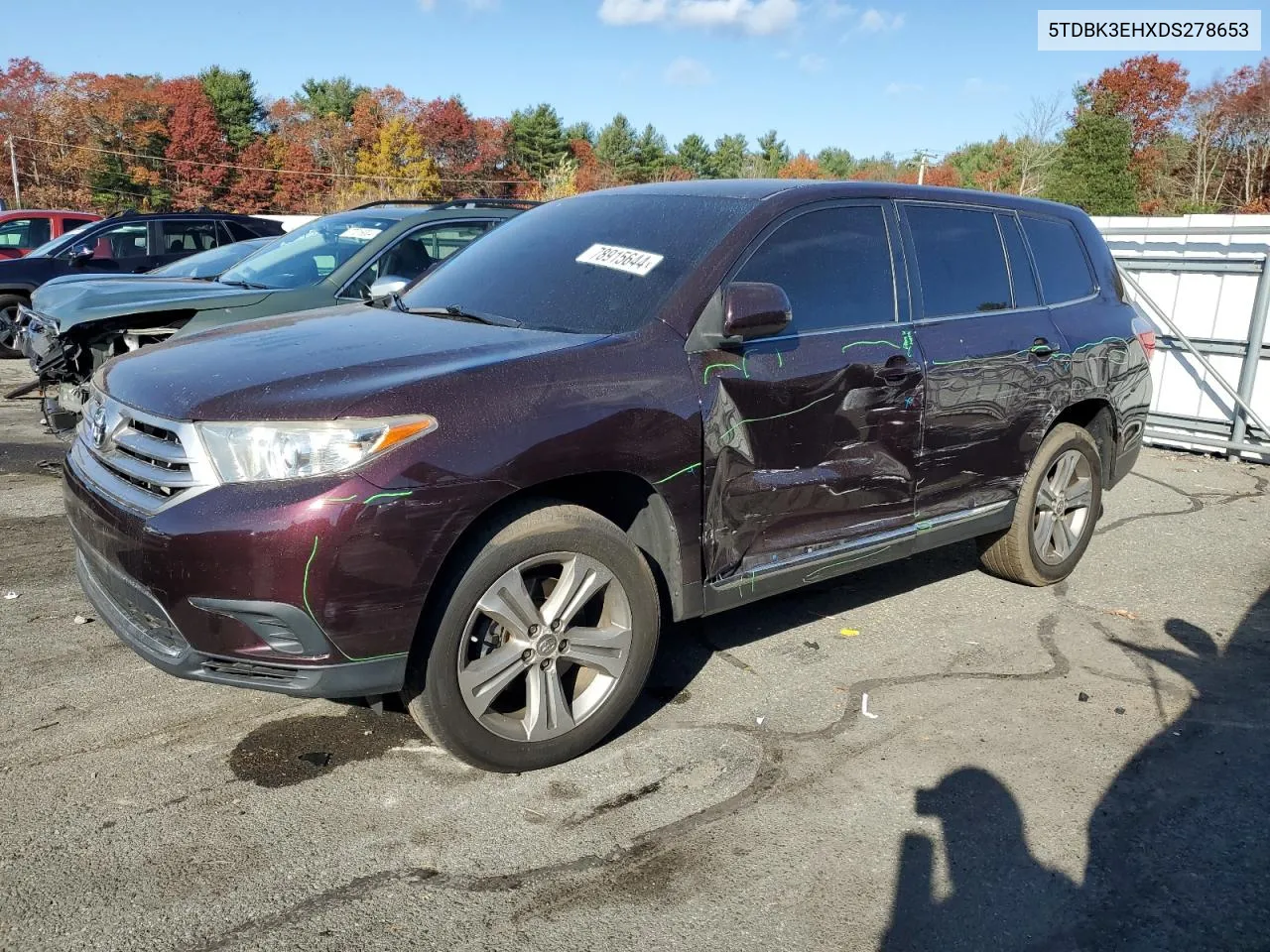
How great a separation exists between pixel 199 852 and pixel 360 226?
575 centimetres

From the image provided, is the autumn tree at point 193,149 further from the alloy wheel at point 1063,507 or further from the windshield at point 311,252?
the alloy wheel at point 1063,507

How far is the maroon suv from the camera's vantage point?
2838 millimetres

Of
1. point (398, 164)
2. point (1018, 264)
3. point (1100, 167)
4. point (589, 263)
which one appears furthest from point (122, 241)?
point (398, 164)

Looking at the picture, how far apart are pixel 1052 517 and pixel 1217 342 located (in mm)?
4665

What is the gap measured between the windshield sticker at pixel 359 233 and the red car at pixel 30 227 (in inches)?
390

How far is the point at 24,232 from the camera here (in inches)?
619

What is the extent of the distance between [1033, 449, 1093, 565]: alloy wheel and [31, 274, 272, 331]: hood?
5.04 meters

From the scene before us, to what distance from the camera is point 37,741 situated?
3.41 metres

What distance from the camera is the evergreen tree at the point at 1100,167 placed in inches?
1649

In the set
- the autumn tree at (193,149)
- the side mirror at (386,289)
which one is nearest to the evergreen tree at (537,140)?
the autumn tree at (193,149)

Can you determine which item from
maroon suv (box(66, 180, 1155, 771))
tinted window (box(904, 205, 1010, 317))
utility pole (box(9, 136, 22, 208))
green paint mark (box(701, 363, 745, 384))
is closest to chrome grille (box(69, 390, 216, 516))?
maroon suv (box(66, 180, 1155, 771))

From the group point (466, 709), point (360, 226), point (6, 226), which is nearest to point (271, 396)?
point (466, 709)

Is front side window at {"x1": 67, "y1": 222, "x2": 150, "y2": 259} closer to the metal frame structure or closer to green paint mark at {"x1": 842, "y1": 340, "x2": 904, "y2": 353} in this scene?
the metal frame structure

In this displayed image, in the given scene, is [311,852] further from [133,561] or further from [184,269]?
[184,269]
